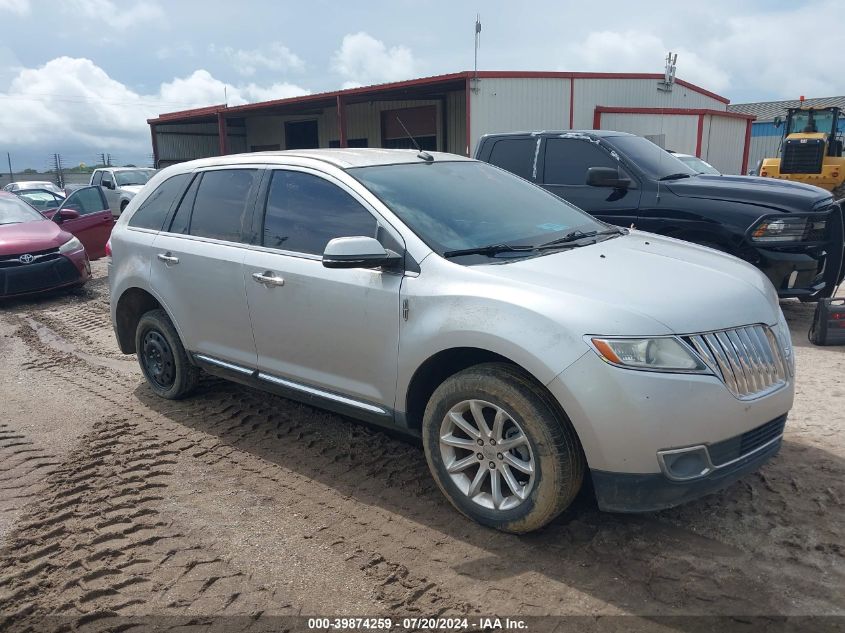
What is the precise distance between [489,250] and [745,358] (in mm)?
1286

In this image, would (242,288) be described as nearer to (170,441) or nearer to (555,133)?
(170,441)

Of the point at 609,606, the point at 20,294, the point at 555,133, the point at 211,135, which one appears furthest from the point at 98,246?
the point at 211,135

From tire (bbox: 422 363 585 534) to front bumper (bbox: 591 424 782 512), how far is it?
0.15 meters

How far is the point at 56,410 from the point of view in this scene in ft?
16.6

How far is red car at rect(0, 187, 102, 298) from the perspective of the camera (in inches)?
358

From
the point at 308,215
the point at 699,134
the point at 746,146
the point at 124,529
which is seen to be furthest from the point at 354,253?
the point at 746,146

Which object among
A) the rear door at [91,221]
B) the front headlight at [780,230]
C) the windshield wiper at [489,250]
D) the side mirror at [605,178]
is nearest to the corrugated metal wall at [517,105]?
the rear door at [91,221]

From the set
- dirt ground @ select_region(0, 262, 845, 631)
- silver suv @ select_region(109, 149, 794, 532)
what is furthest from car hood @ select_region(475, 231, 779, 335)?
dirt ground @ select_region(0, 262, 845, 631)

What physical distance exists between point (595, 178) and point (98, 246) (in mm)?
8729

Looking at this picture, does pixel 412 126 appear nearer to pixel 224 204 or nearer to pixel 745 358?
pixel 224 204

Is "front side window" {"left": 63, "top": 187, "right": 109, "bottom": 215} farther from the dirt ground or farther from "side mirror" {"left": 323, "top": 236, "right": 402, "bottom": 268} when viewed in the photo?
"side mirror" {"left": 323, "top": 236, "right": 402, "bottom": 268}

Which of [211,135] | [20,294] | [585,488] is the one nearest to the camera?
[585,488]

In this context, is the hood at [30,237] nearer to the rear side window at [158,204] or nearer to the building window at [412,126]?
the rear side window at [158,204]

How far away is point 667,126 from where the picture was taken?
1794 cm
